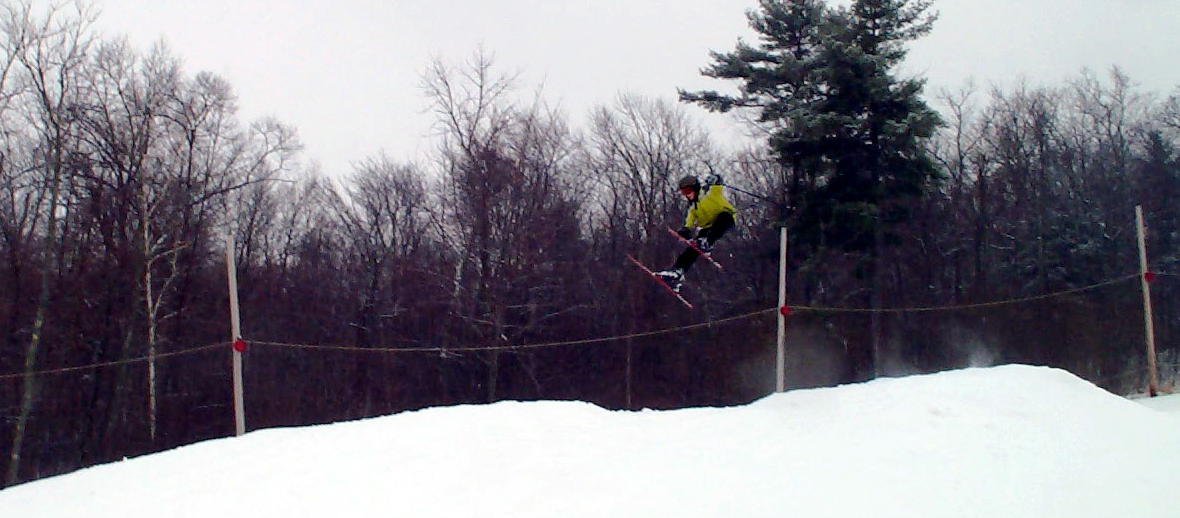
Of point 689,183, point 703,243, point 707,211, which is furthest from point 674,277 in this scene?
point 689,183

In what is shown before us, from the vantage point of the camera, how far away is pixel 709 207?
29.5 ft

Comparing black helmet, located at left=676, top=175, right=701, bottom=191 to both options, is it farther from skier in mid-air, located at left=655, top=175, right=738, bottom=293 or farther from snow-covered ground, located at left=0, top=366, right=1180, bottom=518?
snow-covered ground, located at left=0, top=366, right=1180, bottom=518

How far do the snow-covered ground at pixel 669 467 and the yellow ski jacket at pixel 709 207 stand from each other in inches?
75.6

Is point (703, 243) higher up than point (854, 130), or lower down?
lower down

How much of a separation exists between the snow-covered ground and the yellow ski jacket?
1.92 meters

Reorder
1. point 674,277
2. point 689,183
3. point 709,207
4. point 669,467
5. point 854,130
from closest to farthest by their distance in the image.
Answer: point 669,467, point 689,183, point 709,207, point 674,277, point 854,130

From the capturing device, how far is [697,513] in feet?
18.2

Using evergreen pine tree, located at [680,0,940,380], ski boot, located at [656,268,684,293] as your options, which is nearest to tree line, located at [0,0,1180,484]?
evergreen pine tree, located at [680,0,940,380]

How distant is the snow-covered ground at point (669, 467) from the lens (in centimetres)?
561

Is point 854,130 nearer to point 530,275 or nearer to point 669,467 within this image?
point 530,275

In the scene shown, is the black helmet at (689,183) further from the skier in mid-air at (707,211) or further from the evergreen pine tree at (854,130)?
the evergreen pine tree at (854,130)

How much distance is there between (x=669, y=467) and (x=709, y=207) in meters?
3.28

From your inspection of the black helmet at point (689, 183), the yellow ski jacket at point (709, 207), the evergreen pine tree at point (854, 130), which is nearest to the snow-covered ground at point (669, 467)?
the yellow ski jacket at point (709, 207)

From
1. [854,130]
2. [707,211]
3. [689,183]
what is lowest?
[707,211]
